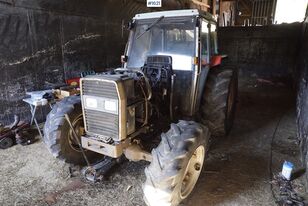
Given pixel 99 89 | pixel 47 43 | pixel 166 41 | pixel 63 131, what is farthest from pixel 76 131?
pixel 47 43

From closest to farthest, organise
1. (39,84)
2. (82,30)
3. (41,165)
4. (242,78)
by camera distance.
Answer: (41,165) < (39,84) < (82,30) < (242,78)

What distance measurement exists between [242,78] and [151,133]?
264 inches

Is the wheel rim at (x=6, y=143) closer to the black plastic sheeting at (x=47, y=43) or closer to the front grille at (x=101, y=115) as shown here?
the black plastic sheeting at (x=47, y=43)

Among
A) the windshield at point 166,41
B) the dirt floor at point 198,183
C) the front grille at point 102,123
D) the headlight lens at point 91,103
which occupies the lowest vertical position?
the dirt floor at point 198,183

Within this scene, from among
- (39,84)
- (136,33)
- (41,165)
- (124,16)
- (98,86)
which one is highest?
(124,16)

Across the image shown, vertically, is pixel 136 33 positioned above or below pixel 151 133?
above

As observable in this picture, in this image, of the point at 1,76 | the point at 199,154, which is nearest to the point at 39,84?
the point at 1,76

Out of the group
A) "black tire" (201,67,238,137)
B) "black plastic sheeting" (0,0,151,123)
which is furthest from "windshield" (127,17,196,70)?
"black plastic sheeting" (0,0,151,123)

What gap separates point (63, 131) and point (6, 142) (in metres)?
1.36

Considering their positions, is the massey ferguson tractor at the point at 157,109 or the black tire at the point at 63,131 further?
the black tire at the point at 63,131

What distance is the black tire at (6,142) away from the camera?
3.18 m

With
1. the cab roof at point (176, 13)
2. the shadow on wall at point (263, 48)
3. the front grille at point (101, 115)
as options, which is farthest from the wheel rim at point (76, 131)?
the shadow on wall at point (263, 48)

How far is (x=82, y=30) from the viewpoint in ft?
15.0

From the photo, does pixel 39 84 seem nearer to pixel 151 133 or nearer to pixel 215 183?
pixel 151 133
